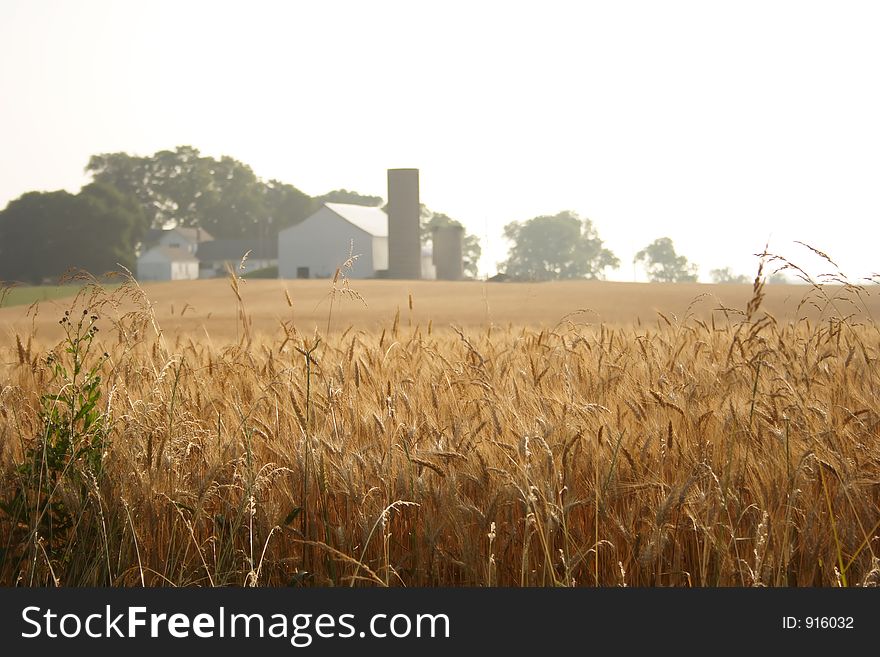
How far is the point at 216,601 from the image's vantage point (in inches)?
82.4

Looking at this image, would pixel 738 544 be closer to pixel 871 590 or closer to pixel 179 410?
pixel 871 590

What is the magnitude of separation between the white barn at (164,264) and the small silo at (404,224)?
69.7ft

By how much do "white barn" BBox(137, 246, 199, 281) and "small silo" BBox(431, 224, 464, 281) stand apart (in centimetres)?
2048

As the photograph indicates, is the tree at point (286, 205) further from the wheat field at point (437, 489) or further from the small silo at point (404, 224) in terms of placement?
the wheat field at point (437, 489)

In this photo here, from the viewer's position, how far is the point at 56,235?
45.4 meters

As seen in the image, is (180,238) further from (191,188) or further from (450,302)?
(450,302)

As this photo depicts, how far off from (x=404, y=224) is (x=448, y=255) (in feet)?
15.6

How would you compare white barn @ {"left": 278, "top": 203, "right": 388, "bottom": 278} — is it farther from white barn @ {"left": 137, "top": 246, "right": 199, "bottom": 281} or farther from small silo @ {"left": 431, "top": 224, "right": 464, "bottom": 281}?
white barn @ {"left": 137, "top": 246, "right": 199, "bottom": 281}

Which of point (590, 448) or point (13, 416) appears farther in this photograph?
point (13, 416)

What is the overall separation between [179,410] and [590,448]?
144 centimetres

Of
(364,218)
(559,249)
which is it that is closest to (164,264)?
(364,218)

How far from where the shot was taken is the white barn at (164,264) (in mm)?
62812

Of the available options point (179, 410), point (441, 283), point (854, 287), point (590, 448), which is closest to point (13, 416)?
point (179, 410)

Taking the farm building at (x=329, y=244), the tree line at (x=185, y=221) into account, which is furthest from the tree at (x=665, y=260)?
the farm building at (x=329, y=244)
